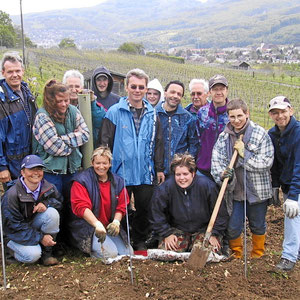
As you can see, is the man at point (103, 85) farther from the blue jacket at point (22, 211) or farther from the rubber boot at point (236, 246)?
the rubber boot at point (236, 246)

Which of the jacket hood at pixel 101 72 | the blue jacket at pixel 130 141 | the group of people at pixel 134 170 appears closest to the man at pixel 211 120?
the group of people at pixel 134 170

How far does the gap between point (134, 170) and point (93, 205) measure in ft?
2.05

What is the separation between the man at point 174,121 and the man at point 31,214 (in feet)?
4.79

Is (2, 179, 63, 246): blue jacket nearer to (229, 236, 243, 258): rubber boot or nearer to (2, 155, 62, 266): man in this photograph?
(2, 155, 62, 266): man

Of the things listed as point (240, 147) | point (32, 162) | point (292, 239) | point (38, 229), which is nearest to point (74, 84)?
point (32, 162)

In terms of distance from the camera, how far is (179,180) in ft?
13.7

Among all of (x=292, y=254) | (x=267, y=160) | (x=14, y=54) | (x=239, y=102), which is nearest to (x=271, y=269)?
(x=292, y=254)

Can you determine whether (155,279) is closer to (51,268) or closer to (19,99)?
(51,268)

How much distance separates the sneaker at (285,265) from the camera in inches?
149

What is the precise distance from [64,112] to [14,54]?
837mm

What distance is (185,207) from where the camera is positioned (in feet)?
14.0

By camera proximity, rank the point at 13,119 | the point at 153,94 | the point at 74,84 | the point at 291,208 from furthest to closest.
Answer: the point at 153,94
the point at 74,84
the point at 13,119
the point at 291,208

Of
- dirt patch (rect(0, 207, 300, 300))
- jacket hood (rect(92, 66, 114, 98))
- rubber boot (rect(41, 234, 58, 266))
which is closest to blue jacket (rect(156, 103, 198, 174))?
jacket hood (rect(92, 66, 114, 98))

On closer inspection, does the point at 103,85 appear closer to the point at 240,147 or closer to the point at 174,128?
the point at 174,128
